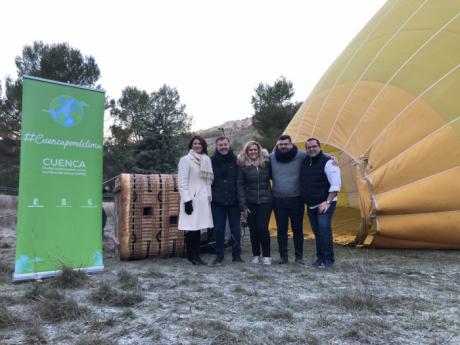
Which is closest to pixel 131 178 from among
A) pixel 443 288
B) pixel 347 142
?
pixel 347 142

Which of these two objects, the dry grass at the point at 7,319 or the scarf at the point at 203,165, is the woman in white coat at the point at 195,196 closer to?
the scarf at the point at 203,165

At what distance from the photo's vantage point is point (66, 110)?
3.62m

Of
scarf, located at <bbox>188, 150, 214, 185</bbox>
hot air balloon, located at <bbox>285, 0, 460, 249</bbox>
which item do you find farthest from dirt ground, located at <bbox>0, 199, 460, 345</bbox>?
scarf, located at <bbox>188, 150, 214, 185</bbox>

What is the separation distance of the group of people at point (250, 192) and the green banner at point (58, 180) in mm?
899

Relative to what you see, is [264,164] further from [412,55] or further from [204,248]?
[412,55]

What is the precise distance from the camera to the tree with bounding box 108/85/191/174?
12055mm

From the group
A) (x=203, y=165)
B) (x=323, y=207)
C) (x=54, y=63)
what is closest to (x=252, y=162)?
(x=203, y=165)

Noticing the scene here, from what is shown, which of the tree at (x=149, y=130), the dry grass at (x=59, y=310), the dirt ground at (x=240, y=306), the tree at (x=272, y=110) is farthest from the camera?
the tree at (x=272, y=110)

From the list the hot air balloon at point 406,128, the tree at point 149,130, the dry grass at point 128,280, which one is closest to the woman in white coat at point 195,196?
the dry grass at point 128,280

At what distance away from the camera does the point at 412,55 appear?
5.02 m

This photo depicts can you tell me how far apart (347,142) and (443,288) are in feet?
8.05

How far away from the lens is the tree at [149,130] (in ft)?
39.5

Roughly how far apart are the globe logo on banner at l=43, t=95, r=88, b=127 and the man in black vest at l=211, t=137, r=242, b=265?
1400mm

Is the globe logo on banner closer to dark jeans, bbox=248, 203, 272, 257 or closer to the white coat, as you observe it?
the white coat
